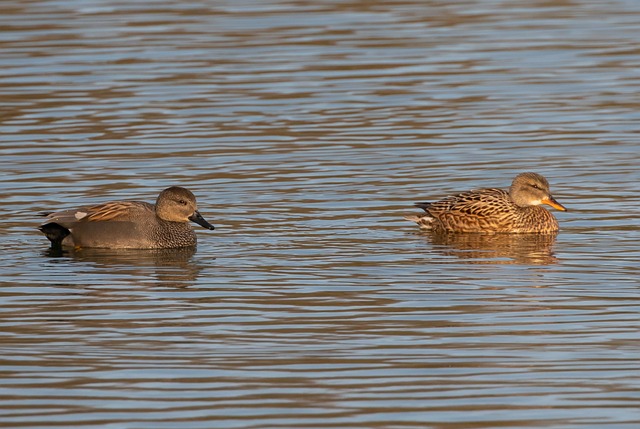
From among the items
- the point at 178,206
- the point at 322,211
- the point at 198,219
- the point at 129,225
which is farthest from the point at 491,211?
the point at 129,225

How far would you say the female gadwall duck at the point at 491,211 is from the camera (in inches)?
569

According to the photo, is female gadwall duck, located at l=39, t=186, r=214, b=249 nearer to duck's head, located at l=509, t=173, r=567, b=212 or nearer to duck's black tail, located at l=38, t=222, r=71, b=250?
duck's black tail, located at l=38, t=222, r=71, b=250

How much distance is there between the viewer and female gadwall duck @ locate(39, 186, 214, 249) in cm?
1385

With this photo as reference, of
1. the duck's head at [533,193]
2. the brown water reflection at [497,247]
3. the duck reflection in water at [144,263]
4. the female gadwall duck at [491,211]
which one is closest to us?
the duck reflection in water at [144,263]

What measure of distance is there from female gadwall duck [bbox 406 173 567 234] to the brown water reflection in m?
0.08

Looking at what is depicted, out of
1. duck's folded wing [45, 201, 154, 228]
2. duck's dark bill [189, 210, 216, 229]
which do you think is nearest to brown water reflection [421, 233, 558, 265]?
duck's dark bill [189, 210, 216, 229]

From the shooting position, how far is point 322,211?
48.5ft

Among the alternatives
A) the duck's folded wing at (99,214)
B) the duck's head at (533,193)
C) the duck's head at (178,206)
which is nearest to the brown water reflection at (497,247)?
the duck's head at (533,193)

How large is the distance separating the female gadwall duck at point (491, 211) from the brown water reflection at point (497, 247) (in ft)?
0.26

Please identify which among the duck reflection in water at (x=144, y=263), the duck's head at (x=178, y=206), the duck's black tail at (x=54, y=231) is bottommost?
the duck reflection in water at (x=144, y=263)

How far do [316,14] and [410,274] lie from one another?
15.8 meters

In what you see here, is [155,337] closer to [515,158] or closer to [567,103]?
[515,158]

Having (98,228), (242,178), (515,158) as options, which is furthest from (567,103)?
(98,228)

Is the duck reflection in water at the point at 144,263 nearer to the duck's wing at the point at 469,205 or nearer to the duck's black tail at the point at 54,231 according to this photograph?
the duck's black tail at the point at 54,231
